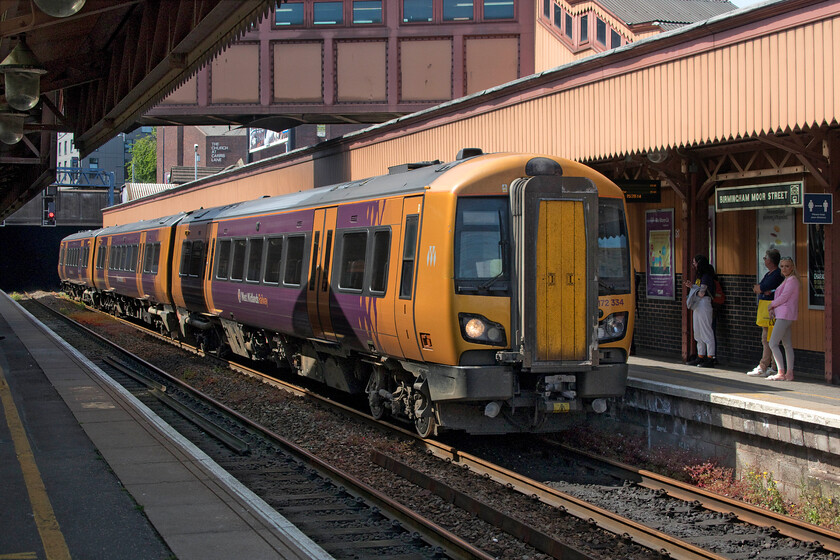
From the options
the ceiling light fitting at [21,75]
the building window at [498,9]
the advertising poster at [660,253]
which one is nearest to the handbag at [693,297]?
the advertising poster at [660,253]

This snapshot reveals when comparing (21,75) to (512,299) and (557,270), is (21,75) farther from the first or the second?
(557,270)

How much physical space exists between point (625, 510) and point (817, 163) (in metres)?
5.25

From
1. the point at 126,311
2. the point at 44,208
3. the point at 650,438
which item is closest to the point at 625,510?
the point at 650,438

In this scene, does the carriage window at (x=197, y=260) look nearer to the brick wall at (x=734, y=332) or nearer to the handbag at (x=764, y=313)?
the brick wall at (x=734, y=332)

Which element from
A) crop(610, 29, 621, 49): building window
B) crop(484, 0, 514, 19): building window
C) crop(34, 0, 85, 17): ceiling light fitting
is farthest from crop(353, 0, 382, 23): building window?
crop(34, 0, 85, 17): ceiling light fitting

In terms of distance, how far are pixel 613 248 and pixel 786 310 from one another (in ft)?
8.28

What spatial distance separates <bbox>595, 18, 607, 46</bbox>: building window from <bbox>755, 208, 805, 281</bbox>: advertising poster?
14.5 meters

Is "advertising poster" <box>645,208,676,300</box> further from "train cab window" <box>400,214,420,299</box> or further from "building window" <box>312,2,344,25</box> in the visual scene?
"building window" <box>312,2,344,25</box>

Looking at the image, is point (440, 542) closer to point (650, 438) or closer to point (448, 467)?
point (448, 467)

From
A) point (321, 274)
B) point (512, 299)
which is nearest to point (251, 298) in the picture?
point (321, 274)

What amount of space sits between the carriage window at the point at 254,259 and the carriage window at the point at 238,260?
32 centimetres

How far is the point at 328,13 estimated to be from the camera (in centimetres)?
2356

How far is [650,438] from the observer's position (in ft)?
32.7

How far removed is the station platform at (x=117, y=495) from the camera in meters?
5.75
